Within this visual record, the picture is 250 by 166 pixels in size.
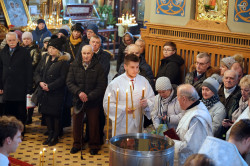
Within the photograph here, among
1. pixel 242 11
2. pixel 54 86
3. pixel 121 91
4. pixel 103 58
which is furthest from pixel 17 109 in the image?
pixel 242 11

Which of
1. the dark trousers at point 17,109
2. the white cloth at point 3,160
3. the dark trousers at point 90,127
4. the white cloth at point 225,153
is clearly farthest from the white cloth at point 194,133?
the dark trousers at point 17,109

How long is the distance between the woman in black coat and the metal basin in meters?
3.46

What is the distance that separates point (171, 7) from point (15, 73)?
9.42 feet

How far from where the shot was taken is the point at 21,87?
7.84 m

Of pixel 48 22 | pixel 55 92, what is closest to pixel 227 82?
pixel 55 92

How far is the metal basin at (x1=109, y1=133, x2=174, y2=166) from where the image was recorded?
3.87 meters

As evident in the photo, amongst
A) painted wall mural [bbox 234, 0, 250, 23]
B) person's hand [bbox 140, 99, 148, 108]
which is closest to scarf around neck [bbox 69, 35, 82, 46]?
painted wall mural [bbox 234, 0, 250, 23]

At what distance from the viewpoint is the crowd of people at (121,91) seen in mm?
5590

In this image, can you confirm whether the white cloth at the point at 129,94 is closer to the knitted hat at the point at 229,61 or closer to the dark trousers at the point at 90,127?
the dark trousers at the point at 90,127

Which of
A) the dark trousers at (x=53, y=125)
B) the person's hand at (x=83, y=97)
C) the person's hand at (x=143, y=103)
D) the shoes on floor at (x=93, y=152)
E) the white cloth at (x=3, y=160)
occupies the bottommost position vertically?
the shoes on floor at (x=93, y=152)

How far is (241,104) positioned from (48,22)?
422 inches

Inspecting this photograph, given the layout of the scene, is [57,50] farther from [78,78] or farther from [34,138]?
[34,138]

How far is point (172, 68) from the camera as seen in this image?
7492mm

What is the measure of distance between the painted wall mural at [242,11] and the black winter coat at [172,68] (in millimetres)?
1113
